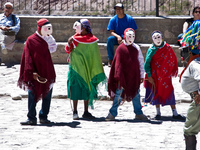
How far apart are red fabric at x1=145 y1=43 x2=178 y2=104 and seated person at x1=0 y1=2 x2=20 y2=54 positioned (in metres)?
6.66

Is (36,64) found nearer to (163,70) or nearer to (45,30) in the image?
(45,30)

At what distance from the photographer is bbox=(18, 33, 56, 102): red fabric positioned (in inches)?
305

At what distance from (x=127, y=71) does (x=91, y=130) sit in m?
1.32

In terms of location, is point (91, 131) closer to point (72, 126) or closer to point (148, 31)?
point (72, 126)

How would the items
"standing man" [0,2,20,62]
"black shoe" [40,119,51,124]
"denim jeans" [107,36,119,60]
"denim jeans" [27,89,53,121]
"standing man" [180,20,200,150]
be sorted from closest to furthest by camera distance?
"standing man" [180,20,200,150]
"denim jeans" [27,89,53,121]
"black shoe" [40,119,51,124]
"denim jeans" [107,36,119,60]
"standing man" [0,2,20,62]

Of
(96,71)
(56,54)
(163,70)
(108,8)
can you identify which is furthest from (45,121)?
(108,8)

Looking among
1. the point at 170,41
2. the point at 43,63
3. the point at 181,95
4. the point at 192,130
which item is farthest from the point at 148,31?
the point at 192,130

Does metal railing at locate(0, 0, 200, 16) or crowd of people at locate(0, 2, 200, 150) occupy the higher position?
metal railing at locate(0, 0, 200, 16)

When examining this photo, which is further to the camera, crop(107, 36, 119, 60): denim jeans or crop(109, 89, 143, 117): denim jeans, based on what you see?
crop(107, 36, 119, 60): denim jeans

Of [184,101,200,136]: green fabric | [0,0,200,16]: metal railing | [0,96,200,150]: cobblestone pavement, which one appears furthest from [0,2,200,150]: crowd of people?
[0,0,200,16]: metal railing

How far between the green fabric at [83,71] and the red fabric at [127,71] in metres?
0.40

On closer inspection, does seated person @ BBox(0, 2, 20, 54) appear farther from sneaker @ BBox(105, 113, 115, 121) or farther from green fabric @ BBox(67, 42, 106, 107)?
sneaker @ BBox(105, 113, 115, 121)

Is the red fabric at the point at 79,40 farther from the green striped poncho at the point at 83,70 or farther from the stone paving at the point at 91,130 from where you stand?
the stone paving at the point at 91,130

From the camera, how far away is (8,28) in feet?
45.8
